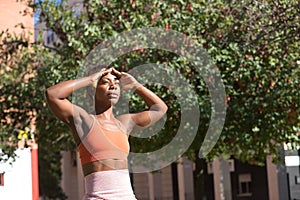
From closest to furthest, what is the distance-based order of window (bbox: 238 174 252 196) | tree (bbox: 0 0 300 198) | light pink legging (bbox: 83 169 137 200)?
light pink legging (bbox: 83 169 137 200), tree (bbox: 0 0 300 198), window (bbox: 238 174 252 196)

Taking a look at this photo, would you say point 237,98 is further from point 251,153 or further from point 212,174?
point 212,174

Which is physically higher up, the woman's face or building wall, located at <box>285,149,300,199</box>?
the woman's face

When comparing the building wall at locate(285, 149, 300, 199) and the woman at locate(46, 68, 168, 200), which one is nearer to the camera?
the woman at locate(46, 68, 168, 200)

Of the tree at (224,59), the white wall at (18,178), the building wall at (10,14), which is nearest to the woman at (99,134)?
the tree at (224,59)

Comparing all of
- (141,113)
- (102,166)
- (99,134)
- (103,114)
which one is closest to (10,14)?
(141,113)

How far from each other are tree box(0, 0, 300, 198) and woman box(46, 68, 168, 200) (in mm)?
8219

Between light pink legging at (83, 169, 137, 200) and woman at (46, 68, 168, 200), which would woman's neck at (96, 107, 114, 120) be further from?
light pink legging at (83, 169, 137, 200)

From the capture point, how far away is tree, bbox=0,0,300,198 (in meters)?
13.8

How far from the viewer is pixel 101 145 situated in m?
5.05

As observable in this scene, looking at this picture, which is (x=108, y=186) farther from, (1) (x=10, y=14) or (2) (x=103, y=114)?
(1) (x=10, y=14)

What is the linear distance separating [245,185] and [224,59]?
13.2 m

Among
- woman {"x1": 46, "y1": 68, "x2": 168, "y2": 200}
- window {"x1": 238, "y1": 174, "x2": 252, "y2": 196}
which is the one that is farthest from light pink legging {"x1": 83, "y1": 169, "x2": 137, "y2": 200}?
window {"x1": 238, "y1": 174, "x2": 252, "y2": 196}

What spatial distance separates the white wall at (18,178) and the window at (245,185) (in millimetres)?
10861

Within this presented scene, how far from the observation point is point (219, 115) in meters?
13.6
